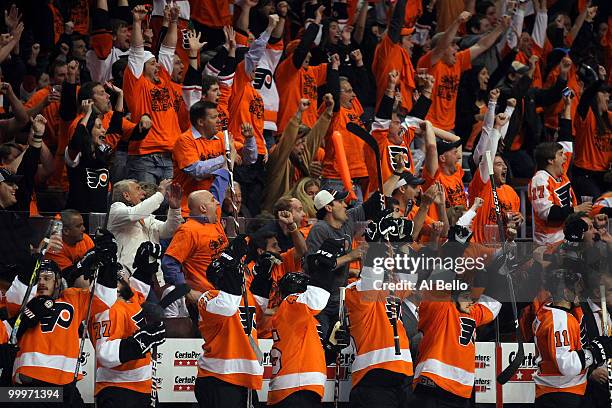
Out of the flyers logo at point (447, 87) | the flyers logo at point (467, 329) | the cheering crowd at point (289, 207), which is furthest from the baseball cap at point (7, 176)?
the flyers logo at point (447, 87)

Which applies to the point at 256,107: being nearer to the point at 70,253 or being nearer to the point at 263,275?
the point at 263,275

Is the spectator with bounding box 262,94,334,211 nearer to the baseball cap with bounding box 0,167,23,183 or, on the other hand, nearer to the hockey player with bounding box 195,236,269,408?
the baseball cap with bounding box 0,167,23,183

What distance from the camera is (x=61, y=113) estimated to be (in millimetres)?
11789

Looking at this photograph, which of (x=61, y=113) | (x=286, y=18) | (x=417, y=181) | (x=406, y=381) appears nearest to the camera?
(x=406, y=381)

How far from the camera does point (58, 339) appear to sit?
8.77 meters

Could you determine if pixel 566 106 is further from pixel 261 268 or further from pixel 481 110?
pixel 261 268

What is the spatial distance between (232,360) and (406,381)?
1.41 meters

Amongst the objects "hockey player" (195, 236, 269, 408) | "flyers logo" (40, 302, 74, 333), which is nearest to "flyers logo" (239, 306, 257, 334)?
"hockey player" (195, 236, 269, 408)

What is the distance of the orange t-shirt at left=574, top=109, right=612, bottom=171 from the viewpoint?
14.4m

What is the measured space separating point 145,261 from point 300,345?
123 centimetres

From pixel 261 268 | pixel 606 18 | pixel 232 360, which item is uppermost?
pixel 606 18

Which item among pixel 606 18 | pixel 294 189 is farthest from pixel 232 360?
pixel 606 18

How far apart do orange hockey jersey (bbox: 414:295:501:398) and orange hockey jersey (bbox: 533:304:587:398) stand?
0.51m

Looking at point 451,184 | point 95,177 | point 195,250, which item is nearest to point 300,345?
point 195,250
